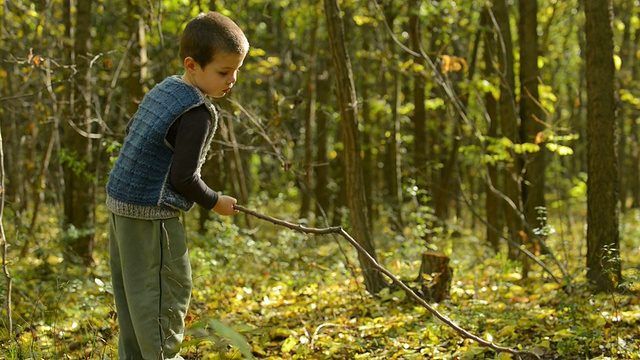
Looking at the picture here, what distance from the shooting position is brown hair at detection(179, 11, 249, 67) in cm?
300

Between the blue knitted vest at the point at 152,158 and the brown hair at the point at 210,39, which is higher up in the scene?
the brown hair at the point at 210,39

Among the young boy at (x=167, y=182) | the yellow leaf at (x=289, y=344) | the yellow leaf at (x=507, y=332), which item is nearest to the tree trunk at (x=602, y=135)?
the yellow leaf at (x=507, y=332)

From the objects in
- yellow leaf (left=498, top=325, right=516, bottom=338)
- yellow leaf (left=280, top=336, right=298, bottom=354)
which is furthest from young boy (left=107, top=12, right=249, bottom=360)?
yellow leaf (left=498, top=325, right=516, bottom=338)

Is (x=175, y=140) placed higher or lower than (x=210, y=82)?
lower

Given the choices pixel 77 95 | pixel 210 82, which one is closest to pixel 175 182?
pixel 210 82

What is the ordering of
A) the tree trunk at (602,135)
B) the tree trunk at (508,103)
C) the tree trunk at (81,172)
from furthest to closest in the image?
the tree trunk at (508,103)
the tree trunk at (81,172)
the tree trunk at (602,135)

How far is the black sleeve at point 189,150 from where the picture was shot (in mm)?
2975

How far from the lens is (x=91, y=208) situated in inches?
303

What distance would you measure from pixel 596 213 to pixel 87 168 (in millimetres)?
5669

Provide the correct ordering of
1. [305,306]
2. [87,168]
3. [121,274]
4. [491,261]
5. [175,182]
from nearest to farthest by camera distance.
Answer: [175,182] < [121,274] < [305,306] < [87,168] < [491,261]

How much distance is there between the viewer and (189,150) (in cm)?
297

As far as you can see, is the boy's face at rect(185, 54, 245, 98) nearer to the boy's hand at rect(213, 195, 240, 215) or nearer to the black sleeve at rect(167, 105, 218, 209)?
the black sleeve at rect(167, 105, 218, 209)

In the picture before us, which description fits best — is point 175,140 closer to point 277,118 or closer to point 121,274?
point 121,274

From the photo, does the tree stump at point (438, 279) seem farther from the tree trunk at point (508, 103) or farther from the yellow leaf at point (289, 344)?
the tree trunk at point (508, 103)
